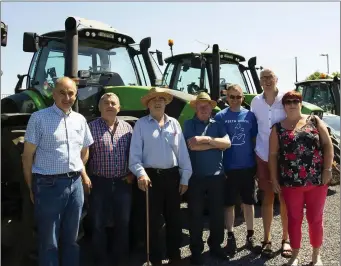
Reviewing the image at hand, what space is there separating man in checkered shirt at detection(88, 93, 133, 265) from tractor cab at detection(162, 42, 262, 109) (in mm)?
4458

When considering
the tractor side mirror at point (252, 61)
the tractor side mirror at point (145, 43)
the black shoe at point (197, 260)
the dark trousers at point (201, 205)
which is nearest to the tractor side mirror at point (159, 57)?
the tractor side mirror at point (145, 43)

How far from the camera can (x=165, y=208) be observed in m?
4.18

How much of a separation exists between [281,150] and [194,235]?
123 cm

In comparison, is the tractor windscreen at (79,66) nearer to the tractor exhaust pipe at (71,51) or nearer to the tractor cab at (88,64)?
the tractor cab at (88,64)

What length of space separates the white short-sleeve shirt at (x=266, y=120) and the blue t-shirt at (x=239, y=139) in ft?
0.23

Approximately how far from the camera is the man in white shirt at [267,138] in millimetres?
4527

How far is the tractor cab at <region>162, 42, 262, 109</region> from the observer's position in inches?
332

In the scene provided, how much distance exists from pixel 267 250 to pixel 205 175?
110 cm

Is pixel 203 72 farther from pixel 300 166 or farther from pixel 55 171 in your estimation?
pixel 55 171

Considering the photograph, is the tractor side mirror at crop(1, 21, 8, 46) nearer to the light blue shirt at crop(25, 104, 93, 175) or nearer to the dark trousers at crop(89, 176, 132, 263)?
the light blue shirt at crop(25, 104, 93, 175)

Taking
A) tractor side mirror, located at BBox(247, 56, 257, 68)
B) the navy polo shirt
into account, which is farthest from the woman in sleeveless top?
tractor side mirror, located at BBox(247, 56, 257, 68)

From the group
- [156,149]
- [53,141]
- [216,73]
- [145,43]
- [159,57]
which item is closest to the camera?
[53,141]

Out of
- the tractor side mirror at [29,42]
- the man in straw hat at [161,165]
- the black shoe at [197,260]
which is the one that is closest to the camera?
the man in straw hat at [161,165]

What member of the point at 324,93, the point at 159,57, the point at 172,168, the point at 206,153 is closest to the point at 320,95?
the point at 324,93
